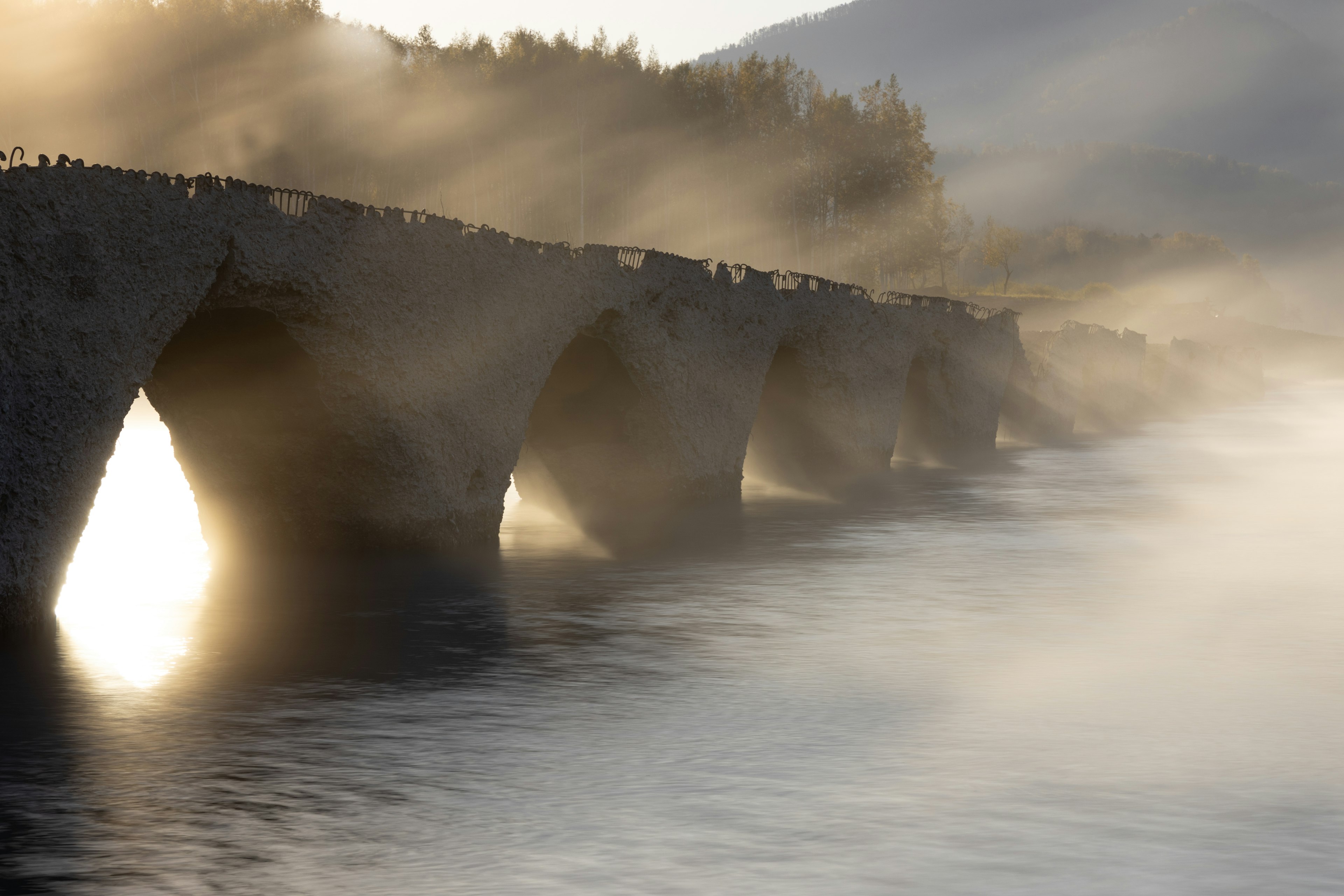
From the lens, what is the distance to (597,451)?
Result: 26.2m

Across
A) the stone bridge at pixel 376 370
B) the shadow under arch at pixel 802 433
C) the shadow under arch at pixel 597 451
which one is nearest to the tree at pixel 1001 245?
the stone bridge at pixel 376 370

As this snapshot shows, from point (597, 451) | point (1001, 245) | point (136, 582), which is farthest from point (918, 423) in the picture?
point (1001, 245)

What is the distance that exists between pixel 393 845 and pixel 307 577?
10.2 metres

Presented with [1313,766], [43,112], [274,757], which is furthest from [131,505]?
[43,112]

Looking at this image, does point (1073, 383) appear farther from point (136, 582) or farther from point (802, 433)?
point (136, 582)

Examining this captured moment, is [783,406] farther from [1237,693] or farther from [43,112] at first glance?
[43,112]

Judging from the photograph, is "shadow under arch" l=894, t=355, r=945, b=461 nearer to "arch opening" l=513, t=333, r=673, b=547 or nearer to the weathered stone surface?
"arch opening" l=513, t=333, r=673, b=547

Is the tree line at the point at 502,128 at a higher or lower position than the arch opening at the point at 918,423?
higher

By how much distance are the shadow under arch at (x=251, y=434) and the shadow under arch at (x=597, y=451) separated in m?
6.01

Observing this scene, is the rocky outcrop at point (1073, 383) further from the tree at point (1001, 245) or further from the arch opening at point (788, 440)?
the tree at point (1001, 245)

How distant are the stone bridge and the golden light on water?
2.98 ft

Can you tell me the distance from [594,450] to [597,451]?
0.06m

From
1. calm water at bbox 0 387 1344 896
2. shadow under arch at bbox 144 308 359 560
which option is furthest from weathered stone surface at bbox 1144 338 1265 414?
shadow under arch at bbox 144 308 359 560

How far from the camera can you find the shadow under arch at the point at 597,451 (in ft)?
81.4
